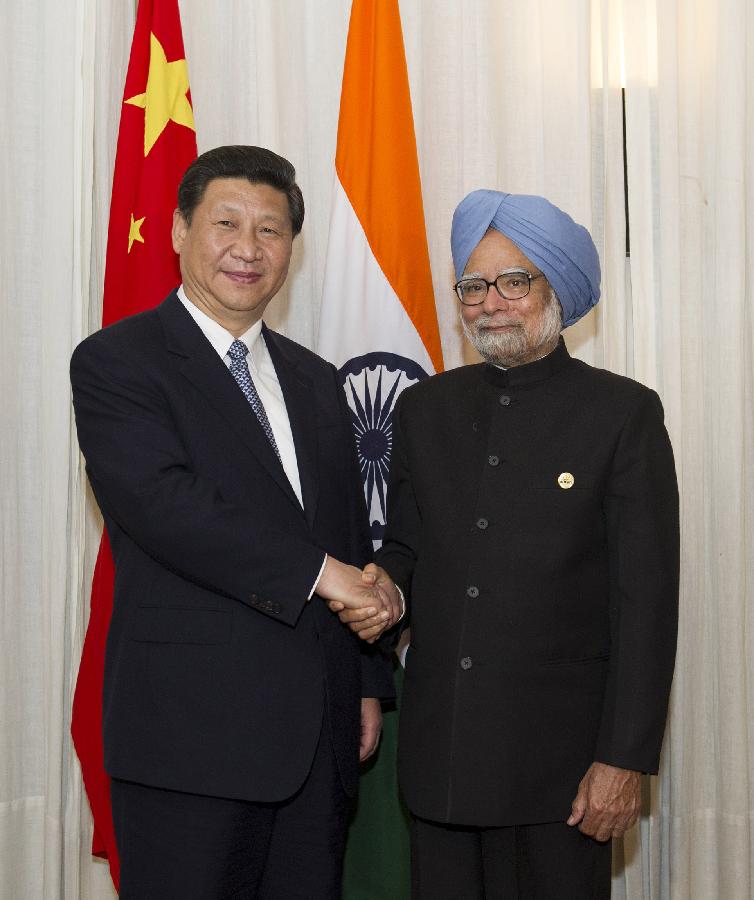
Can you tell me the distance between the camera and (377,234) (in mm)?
2918

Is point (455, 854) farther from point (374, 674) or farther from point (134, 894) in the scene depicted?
point (134, 894)

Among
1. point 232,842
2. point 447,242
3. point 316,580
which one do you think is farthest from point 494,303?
point 232,842

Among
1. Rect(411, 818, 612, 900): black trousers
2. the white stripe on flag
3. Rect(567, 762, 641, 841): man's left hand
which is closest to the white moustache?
the white stripe on flag

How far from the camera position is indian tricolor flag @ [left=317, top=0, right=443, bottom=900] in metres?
2.89

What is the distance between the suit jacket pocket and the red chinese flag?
2.54ft

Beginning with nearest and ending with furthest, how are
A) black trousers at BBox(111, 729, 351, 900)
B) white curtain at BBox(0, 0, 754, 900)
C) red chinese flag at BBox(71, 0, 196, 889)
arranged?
black trousers at BBox(111, 729, 351, 900)
red chinese flag at BBox(71, 0, 196, 889)
white curtain at BBox(0, 0, 754, 900)

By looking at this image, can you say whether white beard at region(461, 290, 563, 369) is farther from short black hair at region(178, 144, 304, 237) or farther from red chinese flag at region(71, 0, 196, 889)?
red chinese flag at region(71, 0, 196, 889)

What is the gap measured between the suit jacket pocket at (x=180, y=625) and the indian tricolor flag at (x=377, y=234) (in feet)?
3.02

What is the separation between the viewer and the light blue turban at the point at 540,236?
2.23 meters

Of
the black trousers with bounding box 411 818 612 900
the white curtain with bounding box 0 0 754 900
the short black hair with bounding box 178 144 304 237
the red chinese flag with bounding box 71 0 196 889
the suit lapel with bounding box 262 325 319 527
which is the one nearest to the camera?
the black trousers with bounding box 411 818 612 900

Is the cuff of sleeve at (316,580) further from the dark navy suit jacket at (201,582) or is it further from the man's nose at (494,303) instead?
the man's nose at (494,303)

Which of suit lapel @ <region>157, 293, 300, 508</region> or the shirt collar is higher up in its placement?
the shirt collar

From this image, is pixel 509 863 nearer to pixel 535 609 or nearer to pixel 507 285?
pixel 535 609

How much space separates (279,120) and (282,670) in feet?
6.17
